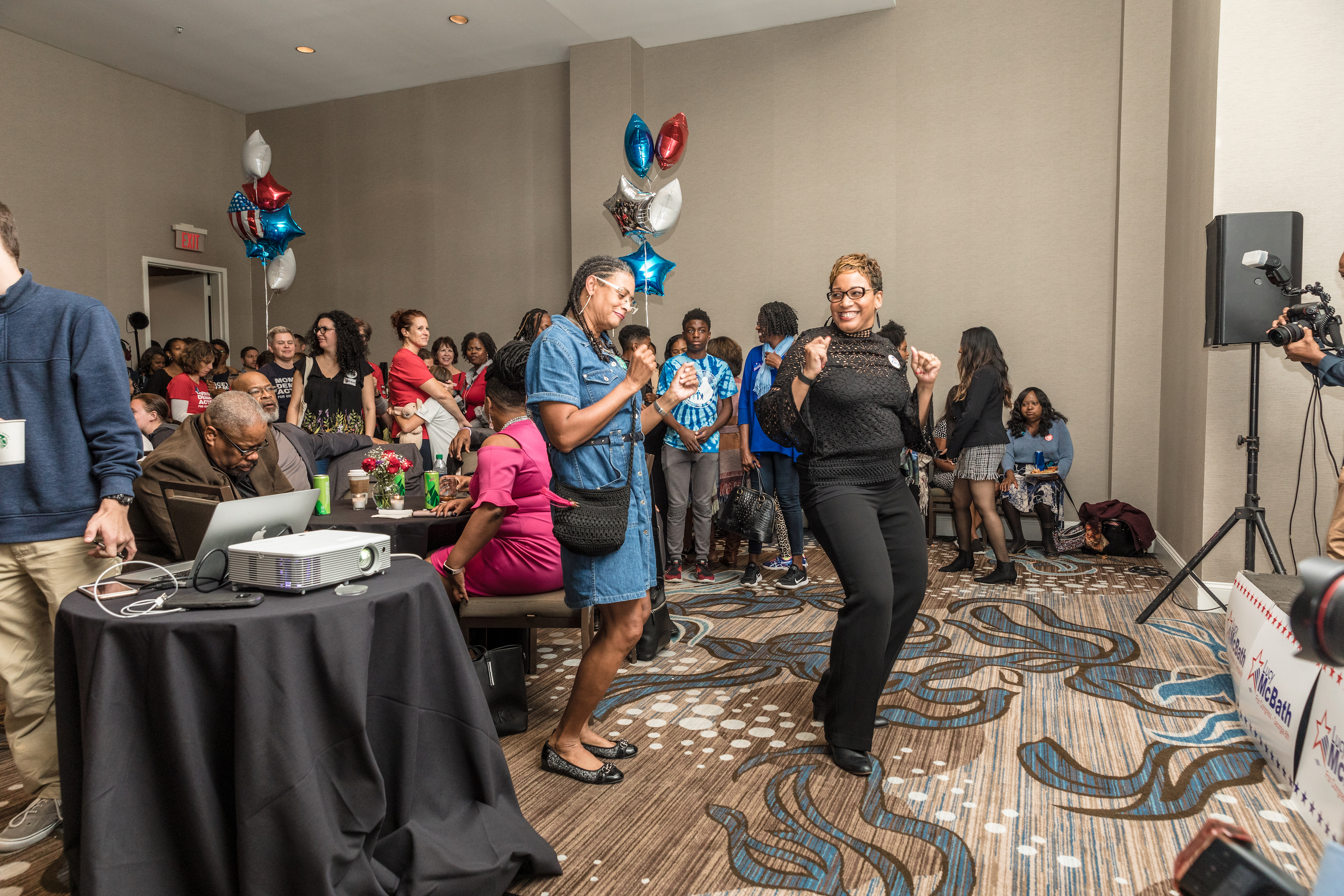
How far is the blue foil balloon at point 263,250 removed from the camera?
7707 millimetres

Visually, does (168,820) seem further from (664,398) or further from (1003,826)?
(1003,826)

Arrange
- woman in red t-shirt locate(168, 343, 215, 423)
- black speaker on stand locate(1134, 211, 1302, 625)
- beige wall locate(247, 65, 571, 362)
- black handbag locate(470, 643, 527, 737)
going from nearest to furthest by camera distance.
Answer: black handbag locate(470, 643, 527, 737) → black speaker on stand locate(1134, 211, 1302, 625) → woman in red t-shirt locate(168, 343, 215, 423) → beige wall locate(247, 65, 571, 362)

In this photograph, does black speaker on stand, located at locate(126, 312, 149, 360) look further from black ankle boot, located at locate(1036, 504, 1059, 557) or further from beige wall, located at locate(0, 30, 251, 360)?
black ankle boot, located at locate(1036, 504, 1059, 557)

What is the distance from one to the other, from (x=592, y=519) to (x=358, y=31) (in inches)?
270

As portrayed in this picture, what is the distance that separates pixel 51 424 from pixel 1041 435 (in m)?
5.84

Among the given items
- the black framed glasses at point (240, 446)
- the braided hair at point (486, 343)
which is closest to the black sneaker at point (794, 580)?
the black framed glasses at point (240, 446)

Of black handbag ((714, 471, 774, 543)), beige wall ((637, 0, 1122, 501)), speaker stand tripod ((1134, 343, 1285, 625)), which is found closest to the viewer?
speaker stand tripod ((1134, 343, 1285, 625))

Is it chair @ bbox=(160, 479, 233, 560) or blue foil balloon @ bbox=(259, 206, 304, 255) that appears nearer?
chair @ bbox=(160, 479, 233, 560)

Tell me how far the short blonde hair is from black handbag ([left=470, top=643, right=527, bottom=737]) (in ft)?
5.34

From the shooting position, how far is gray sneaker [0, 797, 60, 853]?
209 centimetres

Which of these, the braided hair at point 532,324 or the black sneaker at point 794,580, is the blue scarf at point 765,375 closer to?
the black sneaker at point 794,580

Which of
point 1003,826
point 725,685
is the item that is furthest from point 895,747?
point 725,685

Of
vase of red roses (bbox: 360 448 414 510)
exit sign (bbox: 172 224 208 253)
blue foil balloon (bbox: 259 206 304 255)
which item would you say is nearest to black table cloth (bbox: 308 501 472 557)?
vase of red roses (bbox: 360 448 414 510)

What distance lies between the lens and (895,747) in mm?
2691
